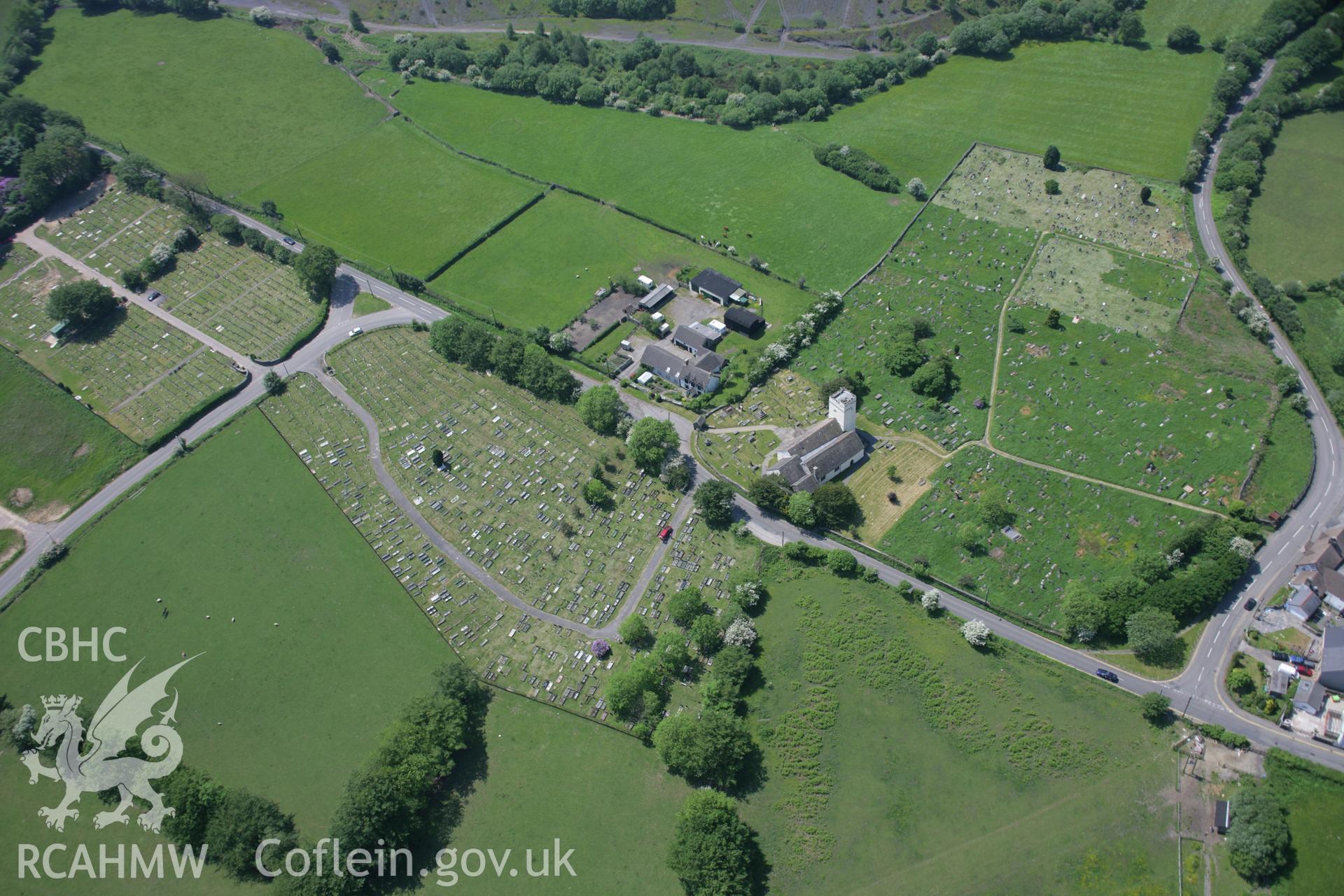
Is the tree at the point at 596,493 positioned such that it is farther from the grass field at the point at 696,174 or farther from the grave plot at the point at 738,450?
the grass field at the point at 696,174

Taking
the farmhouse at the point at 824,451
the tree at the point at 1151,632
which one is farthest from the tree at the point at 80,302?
the tree at the point at 1151,632

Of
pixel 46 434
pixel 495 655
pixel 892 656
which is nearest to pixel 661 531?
pixel 495 655

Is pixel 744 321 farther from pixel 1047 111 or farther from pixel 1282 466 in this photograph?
pixel 1047 111

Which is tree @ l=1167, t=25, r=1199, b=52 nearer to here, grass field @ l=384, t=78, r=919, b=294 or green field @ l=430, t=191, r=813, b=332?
grass field @ l=384, t=78, r=919, b=294

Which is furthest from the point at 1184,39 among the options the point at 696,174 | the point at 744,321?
the point at 744,321

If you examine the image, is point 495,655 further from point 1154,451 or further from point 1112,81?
point 1112,81
